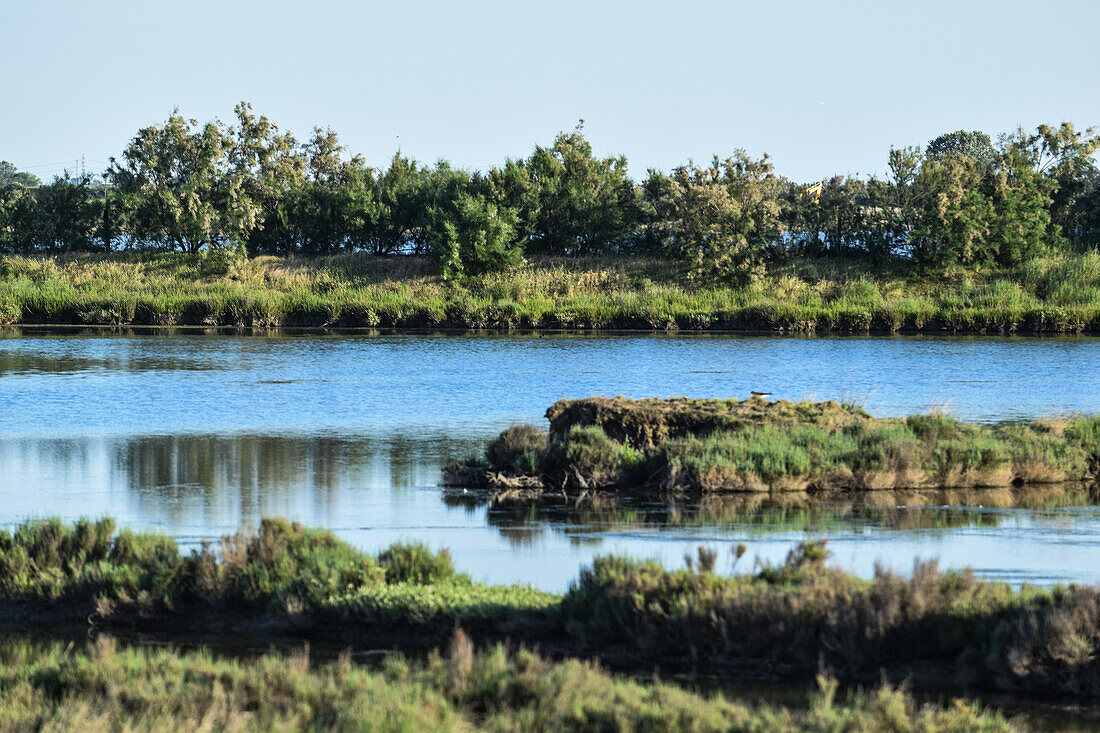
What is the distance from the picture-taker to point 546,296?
59.2 metres

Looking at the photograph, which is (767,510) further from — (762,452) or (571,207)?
(571,207)

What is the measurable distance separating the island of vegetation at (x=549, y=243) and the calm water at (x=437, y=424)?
6.99 metres

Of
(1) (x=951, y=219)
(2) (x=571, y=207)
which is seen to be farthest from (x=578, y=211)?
(1) (x=951, y=219)

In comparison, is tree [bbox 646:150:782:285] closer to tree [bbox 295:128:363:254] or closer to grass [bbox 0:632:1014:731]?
tree [bbox 295:128:363:254]

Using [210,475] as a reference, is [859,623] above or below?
above

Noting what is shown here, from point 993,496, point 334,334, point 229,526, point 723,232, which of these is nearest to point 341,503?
point 229,526

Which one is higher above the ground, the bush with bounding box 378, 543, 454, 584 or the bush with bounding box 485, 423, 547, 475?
the bush with bounding box 485, 423, 547, 475

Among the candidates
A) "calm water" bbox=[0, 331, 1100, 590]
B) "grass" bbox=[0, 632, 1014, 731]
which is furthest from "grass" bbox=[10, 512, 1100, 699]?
"calm water" bbox=[0, 331, 1100, 590]

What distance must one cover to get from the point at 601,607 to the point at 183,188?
59.3m

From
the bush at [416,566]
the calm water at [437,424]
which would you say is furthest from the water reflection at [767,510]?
the bush at [416,566]

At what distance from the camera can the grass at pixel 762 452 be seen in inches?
639

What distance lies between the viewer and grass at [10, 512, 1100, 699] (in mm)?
8203

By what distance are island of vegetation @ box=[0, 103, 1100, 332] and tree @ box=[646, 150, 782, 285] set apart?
110 millimetres

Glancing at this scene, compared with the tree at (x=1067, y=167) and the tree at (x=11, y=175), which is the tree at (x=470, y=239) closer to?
the tree at (x=1067, y=167)
